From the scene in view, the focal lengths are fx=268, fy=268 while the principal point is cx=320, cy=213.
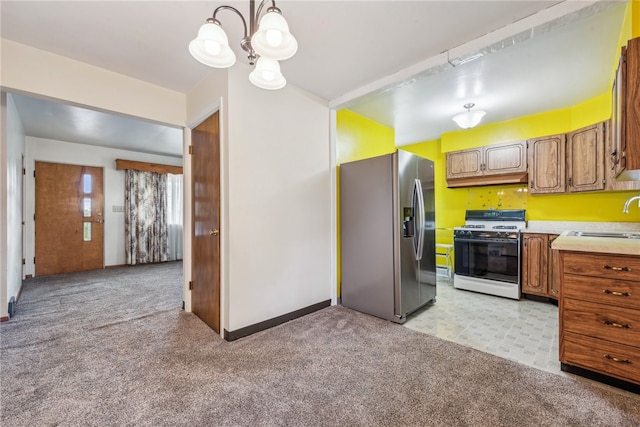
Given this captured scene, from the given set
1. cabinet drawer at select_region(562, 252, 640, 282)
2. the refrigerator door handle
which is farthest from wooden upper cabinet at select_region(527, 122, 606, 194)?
cabinet drawer at select_region(562, 252, 640, 282)

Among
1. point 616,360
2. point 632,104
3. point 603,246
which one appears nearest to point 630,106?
point 632,104

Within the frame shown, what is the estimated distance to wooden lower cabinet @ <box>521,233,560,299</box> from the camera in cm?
333

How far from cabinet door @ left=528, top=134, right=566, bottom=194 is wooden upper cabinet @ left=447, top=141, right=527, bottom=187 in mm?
110

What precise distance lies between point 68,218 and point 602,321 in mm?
7433

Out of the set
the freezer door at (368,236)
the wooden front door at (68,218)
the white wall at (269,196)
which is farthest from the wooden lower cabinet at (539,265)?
the wooden front door at (68,218)

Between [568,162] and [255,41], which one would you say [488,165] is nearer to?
[568,162]

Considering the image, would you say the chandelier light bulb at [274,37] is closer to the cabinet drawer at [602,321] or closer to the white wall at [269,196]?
the white wall at [269,196]

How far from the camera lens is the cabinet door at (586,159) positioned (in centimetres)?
313

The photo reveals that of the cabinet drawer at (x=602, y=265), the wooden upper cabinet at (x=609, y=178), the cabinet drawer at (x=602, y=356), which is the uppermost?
the wooden upper cabinet at (x=609, y=178)

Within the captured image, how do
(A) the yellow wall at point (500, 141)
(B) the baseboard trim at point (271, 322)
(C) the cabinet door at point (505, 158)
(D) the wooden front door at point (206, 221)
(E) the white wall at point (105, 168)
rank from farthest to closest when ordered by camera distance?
(E) the white wall at point (105, 168) < (C) the cabinet door at point (505, 158) < (A) the yellow wall at point (500, 141) < (D) the wooden front door at point (206, 221) < (B) the baseboard trim at point (271, 322)

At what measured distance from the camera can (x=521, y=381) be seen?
5.91 feet

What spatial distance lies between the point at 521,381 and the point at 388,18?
2.67m

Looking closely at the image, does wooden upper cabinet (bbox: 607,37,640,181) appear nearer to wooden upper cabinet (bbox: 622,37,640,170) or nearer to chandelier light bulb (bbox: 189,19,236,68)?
wooden upper cabinet (bbox: 622,37,640,170)

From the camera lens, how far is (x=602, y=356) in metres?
1.76
